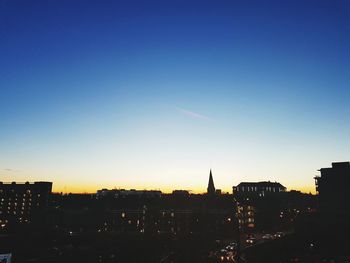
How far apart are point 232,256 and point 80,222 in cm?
9083

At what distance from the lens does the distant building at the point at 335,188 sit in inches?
3898

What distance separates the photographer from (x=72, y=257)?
69.9m

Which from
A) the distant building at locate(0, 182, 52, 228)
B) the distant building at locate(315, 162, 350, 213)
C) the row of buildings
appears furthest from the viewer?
the distant building at locate(0, 182, 52, 228)

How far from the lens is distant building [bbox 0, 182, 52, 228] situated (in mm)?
159250

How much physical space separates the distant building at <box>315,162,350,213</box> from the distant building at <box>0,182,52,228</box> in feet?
412

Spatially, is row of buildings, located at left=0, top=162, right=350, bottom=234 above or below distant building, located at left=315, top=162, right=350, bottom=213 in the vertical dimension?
below

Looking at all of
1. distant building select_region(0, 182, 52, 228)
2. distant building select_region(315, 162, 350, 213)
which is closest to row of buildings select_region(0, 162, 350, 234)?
distant building select_region(0, 182, 52, 228)

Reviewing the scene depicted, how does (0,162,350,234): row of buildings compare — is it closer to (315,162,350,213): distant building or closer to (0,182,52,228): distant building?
(0,182,52,228): distant building

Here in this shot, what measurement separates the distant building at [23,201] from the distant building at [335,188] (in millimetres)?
125702

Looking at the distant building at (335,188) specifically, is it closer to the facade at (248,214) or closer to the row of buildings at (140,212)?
the row of buildings at (140,212)

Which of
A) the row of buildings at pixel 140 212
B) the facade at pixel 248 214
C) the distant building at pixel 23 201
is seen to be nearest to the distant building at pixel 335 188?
the row of buildings at pixel 140 212

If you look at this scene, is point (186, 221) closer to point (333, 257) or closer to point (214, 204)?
point (214, 204)

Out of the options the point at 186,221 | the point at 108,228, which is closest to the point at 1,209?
the point at 108,228

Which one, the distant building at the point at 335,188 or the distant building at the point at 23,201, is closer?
the distant building at the point at 335,188
